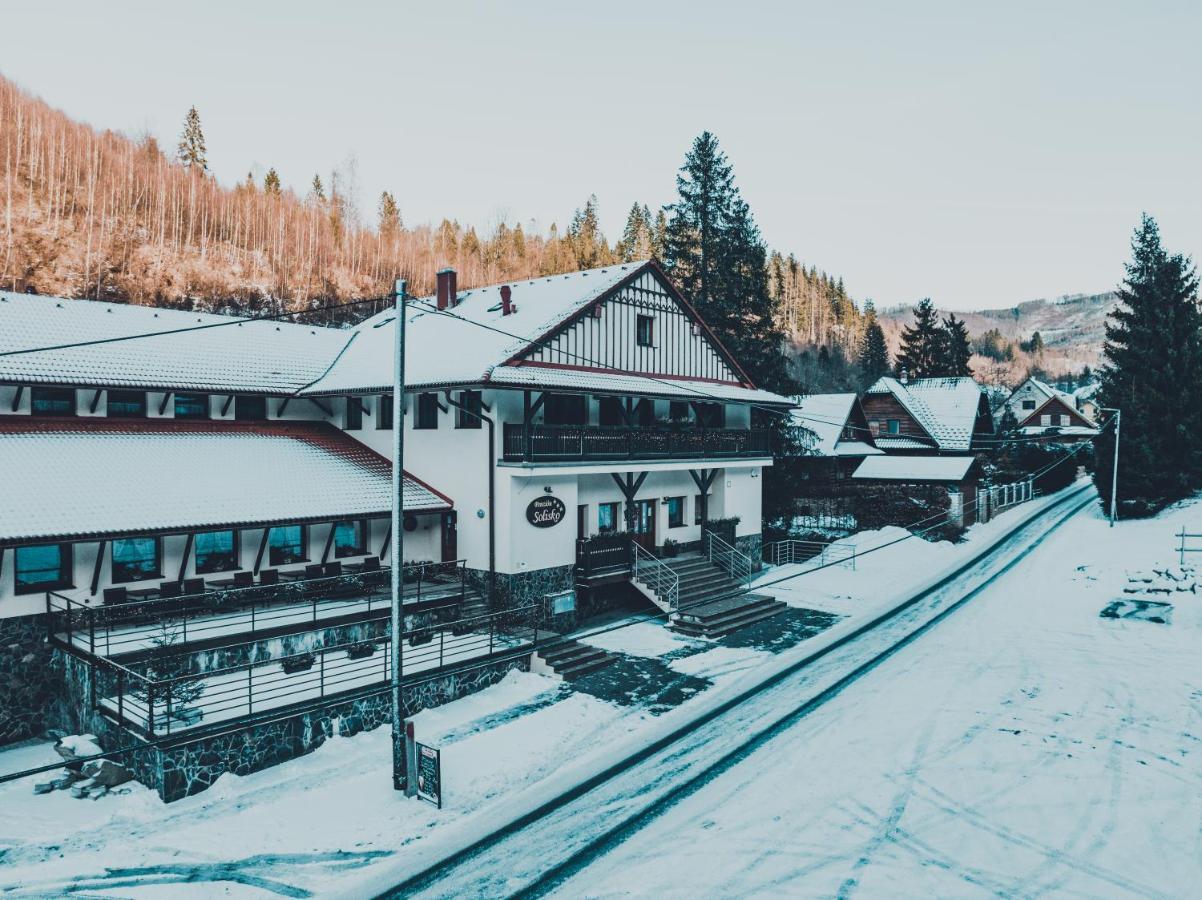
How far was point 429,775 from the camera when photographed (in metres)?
13.4

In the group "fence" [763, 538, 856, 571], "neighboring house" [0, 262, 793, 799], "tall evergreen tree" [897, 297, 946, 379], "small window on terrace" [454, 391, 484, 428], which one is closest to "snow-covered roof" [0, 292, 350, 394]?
"neighboring house" [0, 262, 793, 799]

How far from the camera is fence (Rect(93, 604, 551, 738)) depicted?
14.4m

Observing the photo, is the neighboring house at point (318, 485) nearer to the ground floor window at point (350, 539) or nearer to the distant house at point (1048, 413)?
the ground floor window at point (350, 539)

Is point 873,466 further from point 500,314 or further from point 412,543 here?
point 412,543

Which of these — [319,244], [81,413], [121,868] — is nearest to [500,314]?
[81,413]

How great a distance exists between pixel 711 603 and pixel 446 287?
15.5m

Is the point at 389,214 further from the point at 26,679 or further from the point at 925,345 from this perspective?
the point at 26,679

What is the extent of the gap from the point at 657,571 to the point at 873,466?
72.2ft

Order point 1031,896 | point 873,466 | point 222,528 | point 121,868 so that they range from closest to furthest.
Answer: point 1031,896, point 121,868, point 222,528, point 873,466

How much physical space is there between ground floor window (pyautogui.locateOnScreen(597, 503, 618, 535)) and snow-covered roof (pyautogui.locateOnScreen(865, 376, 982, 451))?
29952 mm

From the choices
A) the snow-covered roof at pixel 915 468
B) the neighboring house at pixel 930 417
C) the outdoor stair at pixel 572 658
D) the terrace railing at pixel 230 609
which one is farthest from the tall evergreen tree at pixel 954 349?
the terrace railing at pixel 230 609

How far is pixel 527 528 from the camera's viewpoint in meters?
22.6

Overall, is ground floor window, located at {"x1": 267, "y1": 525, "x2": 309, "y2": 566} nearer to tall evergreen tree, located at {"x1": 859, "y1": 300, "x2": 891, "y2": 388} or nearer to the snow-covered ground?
the snow-covered ground

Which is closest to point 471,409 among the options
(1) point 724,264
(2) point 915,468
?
(1) point 724,264
